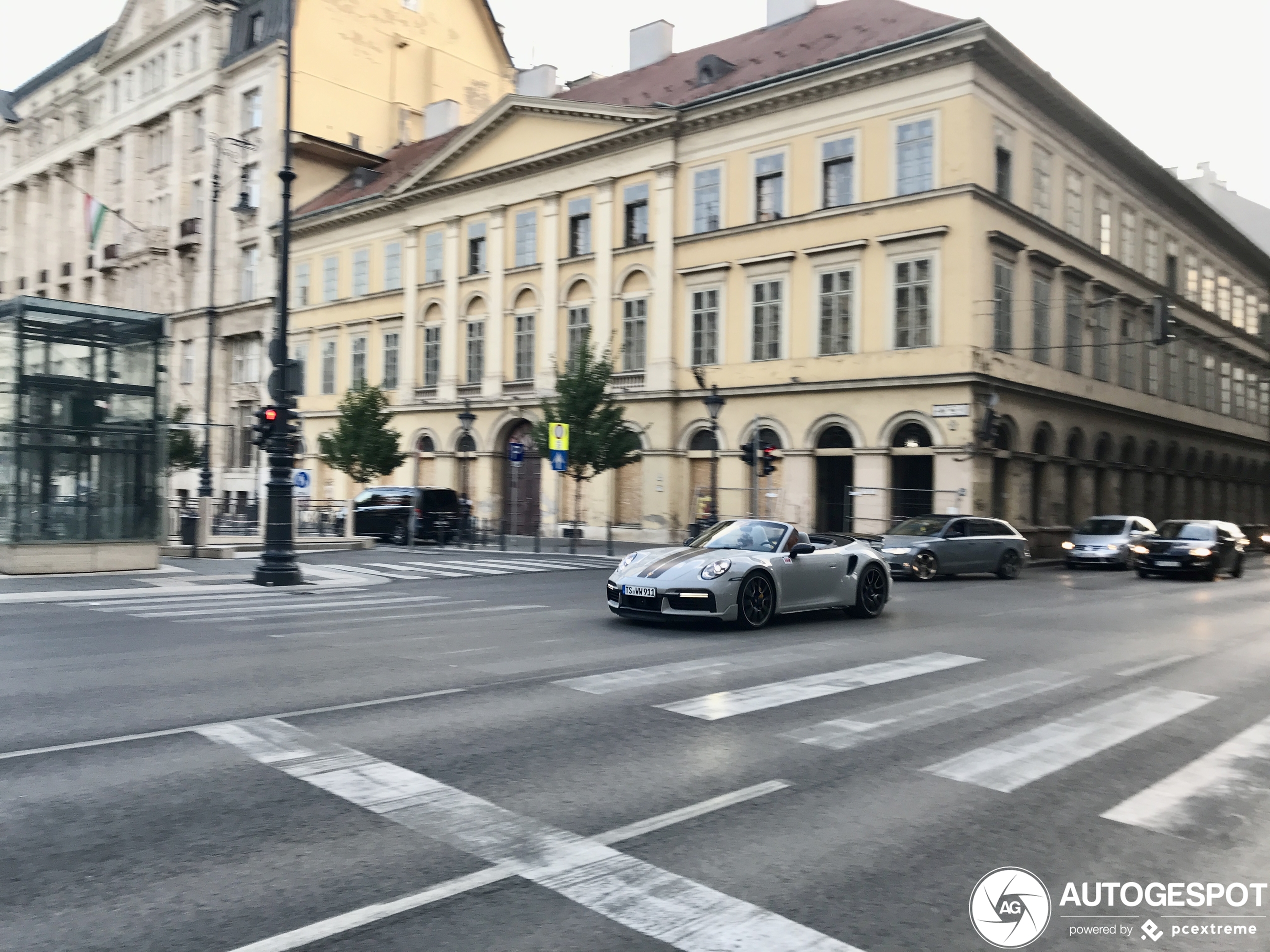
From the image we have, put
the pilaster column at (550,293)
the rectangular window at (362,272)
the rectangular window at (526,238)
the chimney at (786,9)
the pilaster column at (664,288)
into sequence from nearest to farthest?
the pilaster column at (664,288), the chimney at (786,9), the pilaster column at (550,293), the rectangular window at (526,238), the rectangular window at (362,272)

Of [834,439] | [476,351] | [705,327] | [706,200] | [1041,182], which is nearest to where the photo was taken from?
[834,439]

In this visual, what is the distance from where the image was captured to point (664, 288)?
38156 millimetres

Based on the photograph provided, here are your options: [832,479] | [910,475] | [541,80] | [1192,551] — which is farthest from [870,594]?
[541,80]

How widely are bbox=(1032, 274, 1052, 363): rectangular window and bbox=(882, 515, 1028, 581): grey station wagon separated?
9905mm

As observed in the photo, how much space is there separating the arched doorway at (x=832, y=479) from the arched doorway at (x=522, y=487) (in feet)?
40.8

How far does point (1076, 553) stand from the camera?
105 ft

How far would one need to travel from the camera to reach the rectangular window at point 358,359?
5012 cm

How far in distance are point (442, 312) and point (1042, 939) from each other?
44.3 meters

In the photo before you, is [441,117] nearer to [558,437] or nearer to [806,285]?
[806,285]

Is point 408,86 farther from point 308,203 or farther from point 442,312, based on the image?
point 442,312

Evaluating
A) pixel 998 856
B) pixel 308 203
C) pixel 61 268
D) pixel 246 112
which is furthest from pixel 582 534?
pixel 61 268

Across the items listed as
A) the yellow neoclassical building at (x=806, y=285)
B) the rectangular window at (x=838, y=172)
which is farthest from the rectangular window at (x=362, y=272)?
the rectangular window at (x=838, y=172)

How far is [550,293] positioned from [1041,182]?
59.1 feet

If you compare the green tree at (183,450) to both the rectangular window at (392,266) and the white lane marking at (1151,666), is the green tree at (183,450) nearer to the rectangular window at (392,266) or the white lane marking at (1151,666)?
the rectangular window at (392,266)
